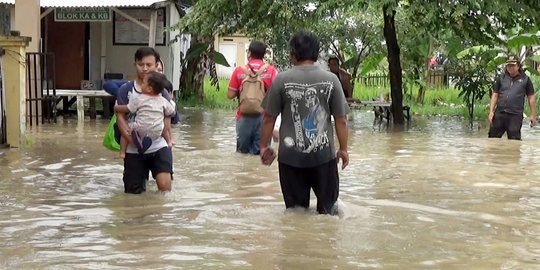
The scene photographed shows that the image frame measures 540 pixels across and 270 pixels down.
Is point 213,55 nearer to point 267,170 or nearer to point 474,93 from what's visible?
point 474,93

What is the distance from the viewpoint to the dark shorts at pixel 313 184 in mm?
6922

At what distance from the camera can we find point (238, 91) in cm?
1093

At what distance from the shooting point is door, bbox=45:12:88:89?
2261cm

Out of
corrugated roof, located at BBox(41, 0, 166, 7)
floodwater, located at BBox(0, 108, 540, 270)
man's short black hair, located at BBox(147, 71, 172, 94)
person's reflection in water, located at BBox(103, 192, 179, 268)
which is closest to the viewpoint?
floodwater, located at BBox(0, 108, 540, 270)

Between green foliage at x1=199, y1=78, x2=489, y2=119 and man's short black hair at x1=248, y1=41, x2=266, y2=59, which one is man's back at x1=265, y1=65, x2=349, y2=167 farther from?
green foliage at x1=199, y1=78, x2=489, y2=119

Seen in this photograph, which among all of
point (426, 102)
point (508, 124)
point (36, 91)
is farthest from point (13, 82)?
point (426, 102)

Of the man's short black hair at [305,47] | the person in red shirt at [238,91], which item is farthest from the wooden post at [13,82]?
the man's short black hair at [305,47]

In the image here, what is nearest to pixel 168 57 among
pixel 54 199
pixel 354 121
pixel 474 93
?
pixel 354 121

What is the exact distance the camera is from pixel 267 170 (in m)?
10.6

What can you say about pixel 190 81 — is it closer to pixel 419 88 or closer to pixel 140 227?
pixel 419 88

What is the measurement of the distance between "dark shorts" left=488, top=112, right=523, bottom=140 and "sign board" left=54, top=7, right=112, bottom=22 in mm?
9588

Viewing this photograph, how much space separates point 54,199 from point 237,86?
10.8 feet

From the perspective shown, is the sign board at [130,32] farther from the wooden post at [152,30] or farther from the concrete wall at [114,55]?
the wooden post at [152,30]

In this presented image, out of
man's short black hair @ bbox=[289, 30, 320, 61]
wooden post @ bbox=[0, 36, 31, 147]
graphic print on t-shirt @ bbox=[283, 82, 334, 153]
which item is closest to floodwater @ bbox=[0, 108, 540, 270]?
wooden post @ bbox=[0, 36, 31, 147]
